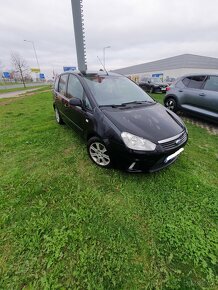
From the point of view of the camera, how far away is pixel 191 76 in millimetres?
5551

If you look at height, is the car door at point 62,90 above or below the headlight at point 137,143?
above

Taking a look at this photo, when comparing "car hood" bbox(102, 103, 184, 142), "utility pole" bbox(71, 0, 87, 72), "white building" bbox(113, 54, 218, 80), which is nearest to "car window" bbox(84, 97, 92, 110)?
"car hood" bbox(102, 103, 184, 142)

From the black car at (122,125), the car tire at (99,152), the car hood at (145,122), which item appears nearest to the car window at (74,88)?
the black car at (122,125)

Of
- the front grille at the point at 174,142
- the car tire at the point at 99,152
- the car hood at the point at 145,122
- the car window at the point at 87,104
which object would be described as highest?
the car window at the point at 87,104

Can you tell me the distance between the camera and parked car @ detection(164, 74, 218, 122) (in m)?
4.87

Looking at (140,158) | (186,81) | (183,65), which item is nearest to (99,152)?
(140,158)

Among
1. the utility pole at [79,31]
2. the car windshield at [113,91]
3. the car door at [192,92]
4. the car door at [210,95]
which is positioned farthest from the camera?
the utility pole at [79,31]

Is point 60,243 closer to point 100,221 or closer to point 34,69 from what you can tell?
point 100,221

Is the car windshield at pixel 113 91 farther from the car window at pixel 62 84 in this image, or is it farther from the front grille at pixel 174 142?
the front grille at pixel 174 142

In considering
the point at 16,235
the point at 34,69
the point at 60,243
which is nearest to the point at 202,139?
the point at 60,243

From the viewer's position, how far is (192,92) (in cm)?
534

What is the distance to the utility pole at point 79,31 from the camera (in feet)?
20.8

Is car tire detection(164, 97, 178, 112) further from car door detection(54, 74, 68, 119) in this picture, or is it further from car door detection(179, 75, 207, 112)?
car door detection(54, 74, 68, 119)

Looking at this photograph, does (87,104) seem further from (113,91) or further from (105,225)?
(105,225)
